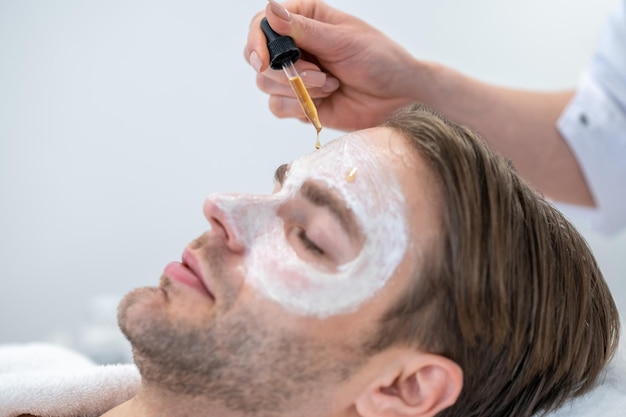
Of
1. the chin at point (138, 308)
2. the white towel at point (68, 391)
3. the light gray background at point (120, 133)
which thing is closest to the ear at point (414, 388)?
the chin at point (138, 308)

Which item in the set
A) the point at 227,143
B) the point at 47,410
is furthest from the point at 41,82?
the point at 47,410

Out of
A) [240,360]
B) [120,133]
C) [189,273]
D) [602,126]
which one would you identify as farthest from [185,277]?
[120,133]

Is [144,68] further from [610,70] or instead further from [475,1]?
[610,70]

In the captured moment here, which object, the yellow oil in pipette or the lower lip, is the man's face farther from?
the yellow oil in pipette

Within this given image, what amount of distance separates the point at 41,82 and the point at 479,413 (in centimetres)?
162

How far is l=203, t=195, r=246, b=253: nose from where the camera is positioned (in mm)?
1078

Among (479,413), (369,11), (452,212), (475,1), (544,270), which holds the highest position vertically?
(369,11)

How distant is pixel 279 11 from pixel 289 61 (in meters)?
0.09

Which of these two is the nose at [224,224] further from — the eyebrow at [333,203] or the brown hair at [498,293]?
the brown hair at [498,293]

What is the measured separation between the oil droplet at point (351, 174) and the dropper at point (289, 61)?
0.17 m

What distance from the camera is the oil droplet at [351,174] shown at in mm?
1078

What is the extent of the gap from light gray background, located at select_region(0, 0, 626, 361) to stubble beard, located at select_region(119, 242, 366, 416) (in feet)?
3.78

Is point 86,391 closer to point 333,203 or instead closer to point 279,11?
point 333,203

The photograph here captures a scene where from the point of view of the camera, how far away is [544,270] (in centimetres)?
109
